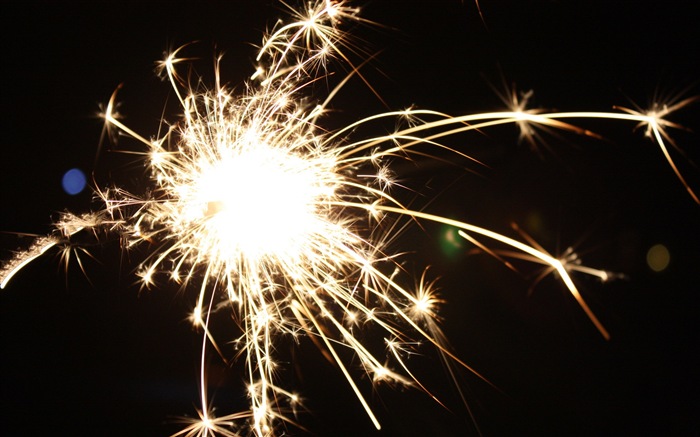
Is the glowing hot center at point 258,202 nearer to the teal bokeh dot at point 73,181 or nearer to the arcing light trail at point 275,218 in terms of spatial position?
the arcing light trail at point 275,218

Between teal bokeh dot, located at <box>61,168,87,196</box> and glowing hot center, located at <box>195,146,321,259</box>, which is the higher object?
teal bokeh dot, located at <box>61,168,87,196</box>

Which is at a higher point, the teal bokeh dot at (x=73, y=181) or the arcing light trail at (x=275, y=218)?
the teal bokeh dot at (x=73, y=181)

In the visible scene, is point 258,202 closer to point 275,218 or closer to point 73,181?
point 275,218

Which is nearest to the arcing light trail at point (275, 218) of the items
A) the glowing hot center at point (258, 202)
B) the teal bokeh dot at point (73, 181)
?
the glowing hot center at point (258, 202)

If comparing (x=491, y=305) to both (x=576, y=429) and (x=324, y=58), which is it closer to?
(x=576, y=429)

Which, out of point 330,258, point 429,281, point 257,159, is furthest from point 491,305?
point 257,159

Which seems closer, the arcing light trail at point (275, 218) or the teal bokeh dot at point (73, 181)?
the arcing light trail at point (275, 218)

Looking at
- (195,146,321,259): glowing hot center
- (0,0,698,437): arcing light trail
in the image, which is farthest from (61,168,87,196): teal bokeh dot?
(195,146,321,259): glowing hot center

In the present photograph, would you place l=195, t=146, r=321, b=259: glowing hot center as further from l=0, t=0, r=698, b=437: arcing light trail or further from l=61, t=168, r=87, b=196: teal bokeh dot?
l=61, t=168, r=87, b=196: teal bokeh dot
